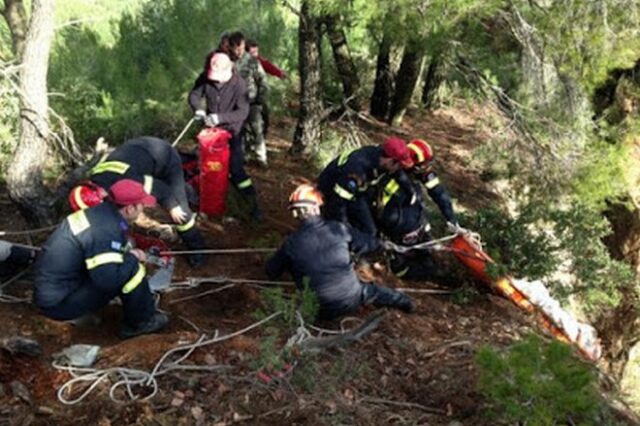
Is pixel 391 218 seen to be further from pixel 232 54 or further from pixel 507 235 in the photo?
pixel 232 54

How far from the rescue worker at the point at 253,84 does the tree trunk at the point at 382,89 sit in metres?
3.73

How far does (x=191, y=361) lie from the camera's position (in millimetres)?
4113

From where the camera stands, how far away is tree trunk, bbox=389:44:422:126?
10.5m

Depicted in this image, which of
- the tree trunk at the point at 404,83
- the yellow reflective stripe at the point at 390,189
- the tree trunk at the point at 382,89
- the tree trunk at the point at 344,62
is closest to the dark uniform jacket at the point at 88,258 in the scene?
the yellow reflective stripe at the point at 390,189

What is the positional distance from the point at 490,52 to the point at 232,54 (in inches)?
136

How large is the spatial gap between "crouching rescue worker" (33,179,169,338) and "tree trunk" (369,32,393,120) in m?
→ 7.40

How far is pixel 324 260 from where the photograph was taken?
195 inches

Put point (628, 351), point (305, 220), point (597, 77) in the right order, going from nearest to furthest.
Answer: point (305, 220), point (597, 77), point (628, 351)

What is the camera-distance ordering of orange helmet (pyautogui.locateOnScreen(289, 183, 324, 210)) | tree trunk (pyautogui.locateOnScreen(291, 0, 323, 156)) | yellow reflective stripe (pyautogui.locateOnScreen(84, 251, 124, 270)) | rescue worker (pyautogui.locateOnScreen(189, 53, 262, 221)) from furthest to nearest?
1. tree trunk (pyautogui.locateOnScreen(291, 0, 323, 156))
2. rescue worker (pyautogui.locateOnScreen(189, 53, 262, 221))
3. orange helmet (pyautogui.locateOnScreen(289, 183, 324, 210))
4. yellow reflective stripe (pyautogui.locateOnScreen(84, 251, 124, 270))

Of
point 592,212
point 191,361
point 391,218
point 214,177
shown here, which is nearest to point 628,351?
point 592,212

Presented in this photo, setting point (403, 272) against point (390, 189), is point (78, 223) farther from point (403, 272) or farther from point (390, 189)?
point (403, 272)

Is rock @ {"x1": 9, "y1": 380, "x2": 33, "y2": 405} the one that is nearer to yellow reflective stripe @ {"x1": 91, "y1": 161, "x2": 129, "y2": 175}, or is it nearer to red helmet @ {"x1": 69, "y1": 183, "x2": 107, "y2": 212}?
red helmet @ {"x1": 69, "y1": 183, "x2": 107, "y2": 212}

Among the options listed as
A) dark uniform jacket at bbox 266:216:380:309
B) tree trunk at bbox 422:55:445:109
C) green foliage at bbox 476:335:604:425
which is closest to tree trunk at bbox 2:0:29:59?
dark uniform jacket at bbox 266:216:380:309

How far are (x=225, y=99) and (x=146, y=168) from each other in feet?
4.30
